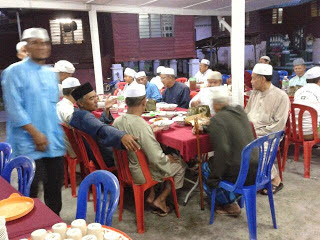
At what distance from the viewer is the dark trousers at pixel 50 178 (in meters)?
2.57

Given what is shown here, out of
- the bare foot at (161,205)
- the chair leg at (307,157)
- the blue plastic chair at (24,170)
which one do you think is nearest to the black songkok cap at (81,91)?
the blue plastic chair at (24,170)

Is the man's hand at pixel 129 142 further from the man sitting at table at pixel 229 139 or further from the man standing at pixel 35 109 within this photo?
the man sitting at table at pixel 229 139

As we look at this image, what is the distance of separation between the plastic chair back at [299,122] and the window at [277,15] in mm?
16317

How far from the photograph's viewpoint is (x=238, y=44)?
15.1 feet

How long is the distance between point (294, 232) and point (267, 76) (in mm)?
1954

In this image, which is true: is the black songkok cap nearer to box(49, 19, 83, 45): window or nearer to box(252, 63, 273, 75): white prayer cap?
box(252, 63, 273, 75): white prayer cap

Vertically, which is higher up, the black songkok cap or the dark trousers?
the black songkok cap

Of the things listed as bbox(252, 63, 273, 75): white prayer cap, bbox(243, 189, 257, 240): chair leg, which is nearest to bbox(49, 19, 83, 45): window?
bbox(252, 63, 273, 75): white prayer cap

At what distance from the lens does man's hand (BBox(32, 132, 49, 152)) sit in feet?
7.88

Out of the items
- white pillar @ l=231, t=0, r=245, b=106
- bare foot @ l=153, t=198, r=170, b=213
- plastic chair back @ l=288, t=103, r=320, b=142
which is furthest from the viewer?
white pillar @ l=231, t=0, r=245, b=106

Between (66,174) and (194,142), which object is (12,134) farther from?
Result: (66,174)

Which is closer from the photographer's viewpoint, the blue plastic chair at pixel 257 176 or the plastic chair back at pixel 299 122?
the blue plastic chair at pixel 257 176

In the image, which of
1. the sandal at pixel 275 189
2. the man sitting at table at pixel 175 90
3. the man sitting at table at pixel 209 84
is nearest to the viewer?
the sandal at pixel 275 189

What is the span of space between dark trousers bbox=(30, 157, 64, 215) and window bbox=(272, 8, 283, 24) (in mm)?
18914
